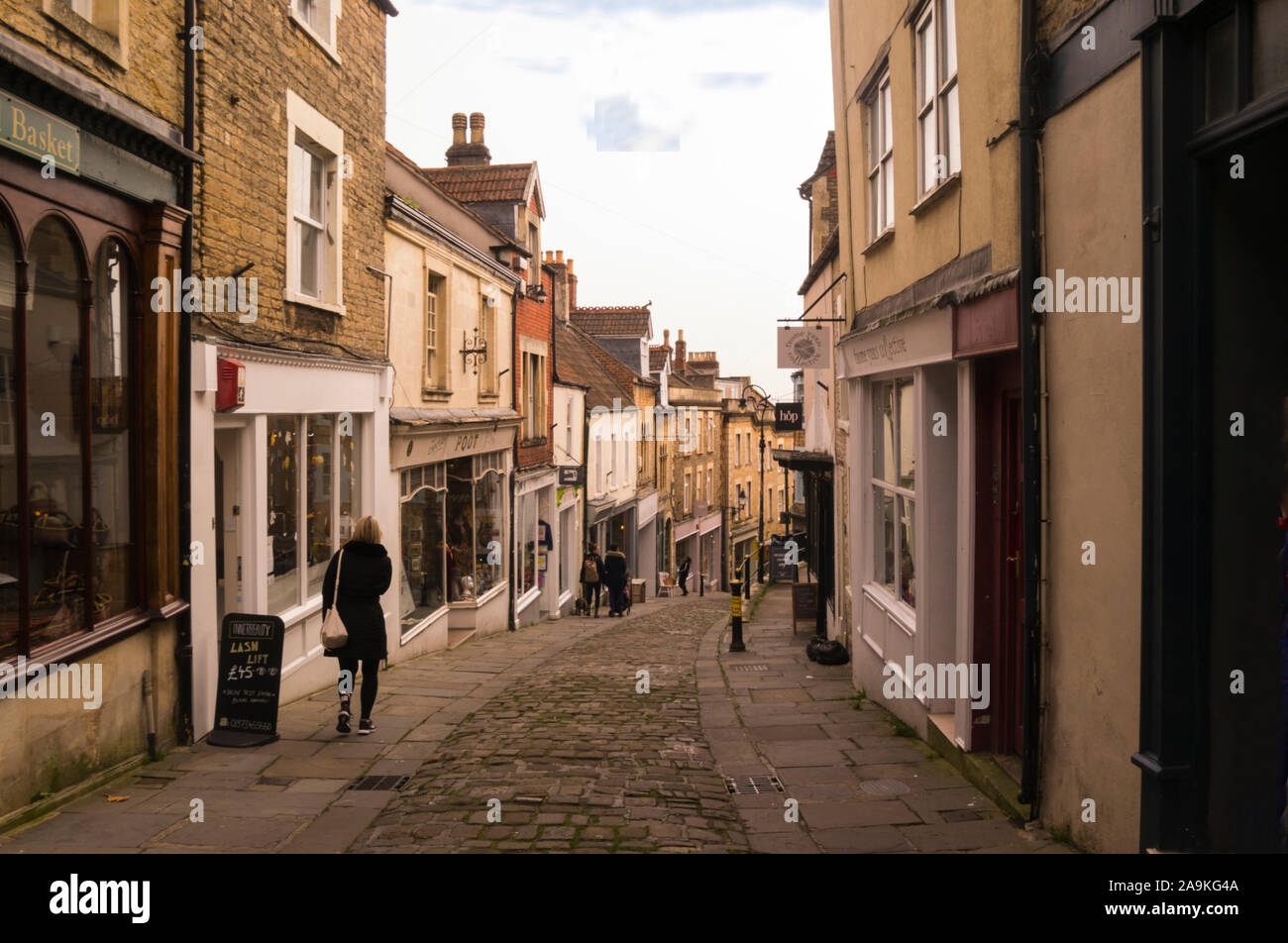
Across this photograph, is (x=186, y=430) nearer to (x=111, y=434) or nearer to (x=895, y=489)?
(x=111, y=434)

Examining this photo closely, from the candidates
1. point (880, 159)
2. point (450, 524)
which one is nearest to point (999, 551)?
point (880, 159)

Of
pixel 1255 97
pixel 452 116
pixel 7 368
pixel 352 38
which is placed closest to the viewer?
pixel 1255 97

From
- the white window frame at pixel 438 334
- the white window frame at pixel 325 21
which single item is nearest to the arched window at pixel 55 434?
the white window frame at pixel 325 21

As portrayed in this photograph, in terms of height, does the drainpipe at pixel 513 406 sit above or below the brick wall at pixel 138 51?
below

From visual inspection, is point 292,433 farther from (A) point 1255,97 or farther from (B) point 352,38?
(A) point 1255,97

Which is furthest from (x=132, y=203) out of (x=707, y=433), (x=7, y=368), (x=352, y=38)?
(x=707, y=433)

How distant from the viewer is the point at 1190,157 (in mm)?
4137

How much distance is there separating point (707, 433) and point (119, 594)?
42.8 m

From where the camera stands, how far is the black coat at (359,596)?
8.42 meters

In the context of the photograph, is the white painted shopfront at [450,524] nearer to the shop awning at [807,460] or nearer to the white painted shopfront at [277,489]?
the white painted shopfront at [277,489]

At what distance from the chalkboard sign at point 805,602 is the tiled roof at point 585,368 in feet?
39.3

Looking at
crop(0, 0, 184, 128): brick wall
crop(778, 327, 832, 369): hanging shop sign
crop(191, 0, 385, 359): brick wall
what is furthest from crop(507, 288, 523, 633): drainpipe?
crop(0, 0, 184, 128): brick wall

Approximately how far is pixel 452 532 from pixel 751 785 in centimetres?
1070

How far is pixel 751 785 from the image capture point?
23.5 ft
